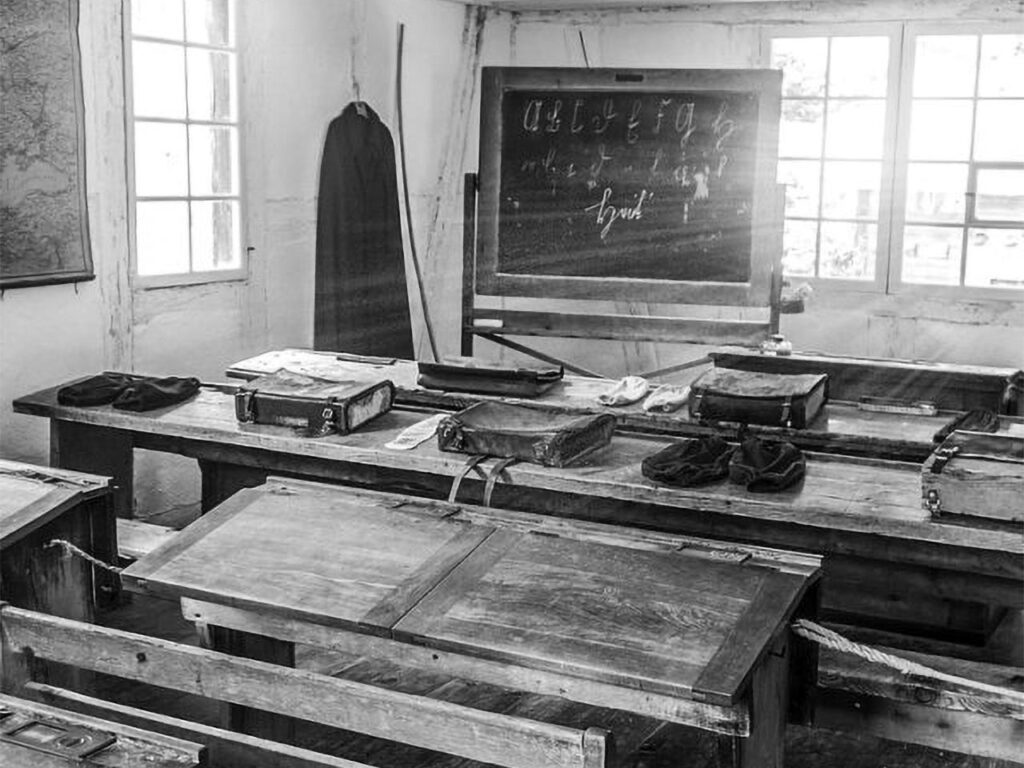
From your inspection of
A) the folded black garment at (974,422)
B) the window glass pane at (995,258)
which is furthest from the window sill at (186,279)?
the window glass pane at (995,258)

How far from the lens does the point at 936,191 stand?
679 centimetres

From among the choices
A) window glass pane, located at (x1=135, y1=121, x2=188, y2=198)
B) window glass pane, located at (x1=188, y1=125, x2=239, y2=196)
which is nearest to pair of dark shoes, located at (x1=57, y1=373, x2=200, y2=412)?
window glass pane, located at (x1=135, y1=121, x2=188, y2=198)

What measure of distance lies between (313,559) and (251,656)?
14.9 inches

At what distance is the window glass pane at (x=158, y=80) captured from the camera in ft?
16.3

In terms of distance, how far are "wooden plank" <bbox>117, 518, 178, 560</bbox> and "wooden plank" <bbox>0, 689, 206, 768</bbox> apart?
1087 millimetres

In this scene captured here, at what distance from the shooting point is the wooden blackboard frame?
18.4 feet

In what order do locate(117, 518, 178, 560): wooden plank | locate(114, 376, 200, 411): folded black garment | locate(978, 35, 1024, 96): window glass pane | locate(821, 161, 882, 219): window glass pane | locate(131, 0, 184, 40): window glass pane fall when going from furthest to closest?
locate(821, 161, 882, 219): window glass pane, locate(978, 35, 1024, 96): window glass pane, locate(131, 0, 184, 40): window glass pane, locate(114, 376, 200, 411): folded black garment, locate(117, 518, 178, 560): wooden plank

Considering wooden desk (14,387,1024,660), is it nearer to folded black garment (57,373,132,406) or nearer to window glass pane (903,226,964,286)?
folded black garment (57,373,132,406)

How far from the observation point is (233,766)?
2568 mm

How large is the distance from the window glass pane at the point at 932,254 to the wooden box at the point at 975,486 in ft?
13.0

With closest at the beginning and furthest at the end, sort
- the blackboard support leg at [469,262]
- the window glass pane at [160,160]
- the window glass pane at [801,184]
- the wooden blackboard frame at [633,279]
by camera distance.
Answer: the window glass pane at [160,160] → the wooden blackboard frame at [633,279] → the blackboard support leg at [469,262] → the window glass pane at [801,184]

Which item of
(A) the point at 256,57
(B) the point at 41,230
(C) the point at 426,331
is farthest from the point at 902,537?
(C) the point at 426,331

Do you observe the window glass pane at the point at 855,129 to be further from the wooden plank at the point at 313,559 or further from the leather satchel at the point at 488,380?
the wooden plank at the point at 313,559

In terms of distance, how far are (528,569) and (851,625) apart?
171 cm
